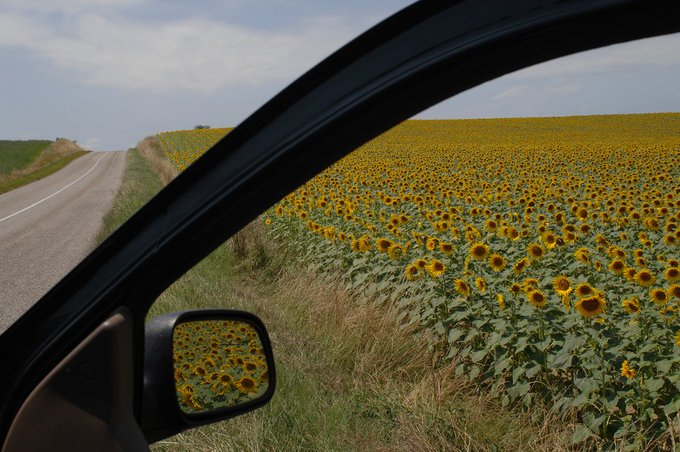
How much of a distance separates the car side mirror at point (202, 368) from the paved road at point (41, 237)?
Answer: 587 cm

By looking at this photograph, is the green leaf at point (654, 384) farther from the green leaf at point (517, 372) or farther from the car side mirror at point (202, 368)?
the car side mirror at point (202, 368)

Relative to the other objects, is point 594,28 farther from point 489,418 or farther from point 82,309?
point 489,418

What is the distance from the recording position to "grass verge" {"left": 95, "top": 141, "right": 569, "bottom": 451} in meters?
3.11

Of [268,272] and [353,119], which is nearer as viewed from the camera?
[353,119]

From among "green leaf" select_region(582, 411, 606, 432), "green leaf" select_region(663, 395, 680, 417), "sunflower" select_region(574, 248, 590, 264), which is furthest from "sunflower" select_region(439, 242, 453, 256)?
"green leaf" select_region(663, 395, 680, 417)

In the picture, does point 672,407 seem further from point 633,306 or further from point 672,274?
point 672,274

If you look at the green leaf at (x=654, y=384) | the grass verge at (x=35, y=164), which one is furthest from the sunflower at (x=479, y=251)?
the grass verge at (x=35, y=164)

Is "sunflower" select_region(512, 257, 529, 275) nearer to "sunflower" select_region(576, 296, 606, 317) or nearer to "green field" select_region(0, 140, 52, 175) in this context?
"sunflower" select_region(576, 296, 606, 317)

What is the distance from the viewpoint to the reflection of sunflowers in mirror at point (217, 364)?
133cm

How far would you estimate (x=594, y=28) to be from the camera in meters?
0.70

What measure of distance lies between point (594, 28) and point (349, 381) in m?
3.66

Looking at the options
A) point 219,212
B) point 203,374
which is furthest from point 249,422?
point 219,212

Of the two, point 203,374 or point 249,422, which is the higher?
point 203,374

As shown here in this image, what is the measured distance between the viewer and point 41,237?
13086 mm
